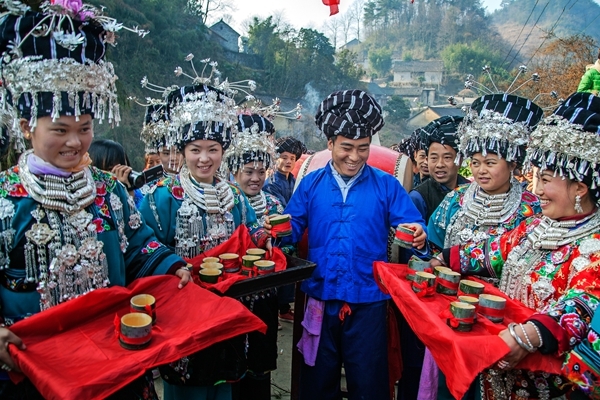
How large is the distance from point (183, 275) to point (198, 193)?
2.23 feet

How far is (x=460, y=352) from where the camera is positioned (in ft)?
5.79

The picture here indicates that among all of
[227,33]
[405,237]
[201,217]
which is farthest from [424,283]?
[227,33]

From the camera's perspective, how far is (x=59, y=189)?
194 centimetres

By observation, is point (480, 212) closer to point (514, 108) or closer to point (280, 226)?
point (514, 108)

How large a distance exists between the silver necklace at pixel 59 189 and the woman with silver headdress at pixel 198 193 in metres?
0.66

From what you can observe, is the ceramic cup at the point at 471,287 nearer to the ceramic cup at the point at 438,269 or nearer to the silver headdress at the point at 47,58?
the ceramic cup at the point at 438,269

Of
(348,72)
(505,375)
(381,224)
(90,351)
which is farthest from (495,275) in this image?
→ (348,72)

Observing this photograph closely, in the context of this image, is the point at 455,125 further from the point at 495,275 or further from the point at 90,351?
the point at 90,351

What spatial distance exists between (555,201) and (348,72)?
37.2 metres

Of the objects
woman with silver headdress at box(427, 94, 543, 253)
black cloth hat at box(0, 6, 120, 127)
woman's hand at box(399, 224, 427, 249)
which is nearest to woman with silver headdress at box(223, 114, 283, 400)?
woman's hand at box(399, 224, 427, 249)

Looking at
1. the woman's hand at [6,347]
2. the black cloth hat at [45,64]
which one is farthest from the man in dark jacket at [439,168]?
the woman's hand at [6,347]

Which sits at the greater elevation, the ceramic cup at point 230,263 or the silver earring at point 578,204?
the silver earring at point 578,204

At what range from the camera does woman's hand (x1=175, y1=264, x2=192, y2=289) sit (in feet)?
7.18

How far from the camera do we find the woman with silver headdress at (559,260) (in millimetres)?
1803
